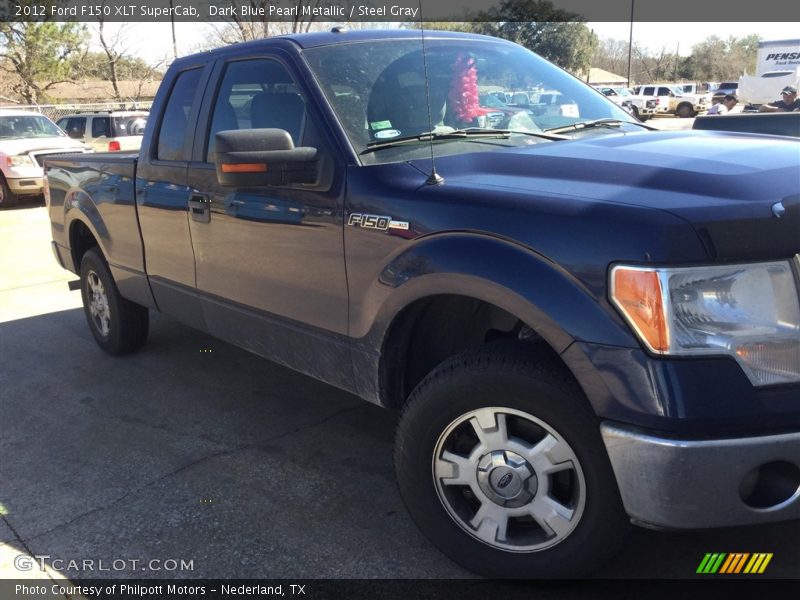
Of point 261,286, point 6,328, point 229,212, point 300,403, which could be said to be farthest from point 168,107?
point 6,328

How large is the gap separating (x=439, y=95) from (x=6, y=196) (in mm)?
13419

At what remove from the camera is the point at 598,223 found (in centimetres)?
215

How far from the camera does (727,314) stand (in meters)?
2.06

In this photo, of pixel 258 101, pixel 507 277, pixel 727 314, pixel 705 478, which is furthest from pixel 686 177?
pixel 258 101

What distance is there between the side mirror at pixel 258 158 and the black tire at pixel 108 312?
8.40 feet

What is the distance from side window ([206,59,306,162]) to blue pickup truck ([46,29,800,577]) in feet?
0.05

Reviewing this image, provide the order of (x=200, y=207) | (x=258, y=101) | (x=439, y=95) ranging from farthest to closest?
(x=200, y=207), (x=258, y=101), (x=439, y=95)

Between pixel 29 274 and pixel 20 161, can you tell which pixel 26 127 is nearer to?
pixel 20 161

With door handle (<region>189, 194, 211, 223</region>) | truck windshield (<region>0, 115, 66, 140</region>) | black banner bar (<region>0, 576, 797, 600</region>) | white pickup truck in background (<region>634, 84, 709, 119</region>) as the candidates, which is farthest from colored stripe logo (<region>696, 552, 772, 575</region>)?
white pickup truck in background (<region>634, 84, 709, 119</region>)

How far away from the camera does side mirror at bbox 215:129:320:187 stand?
9.44 feet

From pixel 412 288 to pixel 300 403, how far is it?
198 centimetres

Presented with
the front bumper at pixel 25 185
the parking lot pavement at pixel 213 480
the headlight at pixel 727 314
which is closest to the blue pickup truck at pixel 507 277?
the headlight at pixel 727 314

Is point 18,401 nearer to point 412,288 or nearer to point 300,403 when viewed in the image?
point 300,403

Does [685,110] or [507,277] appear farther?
[685,110]
